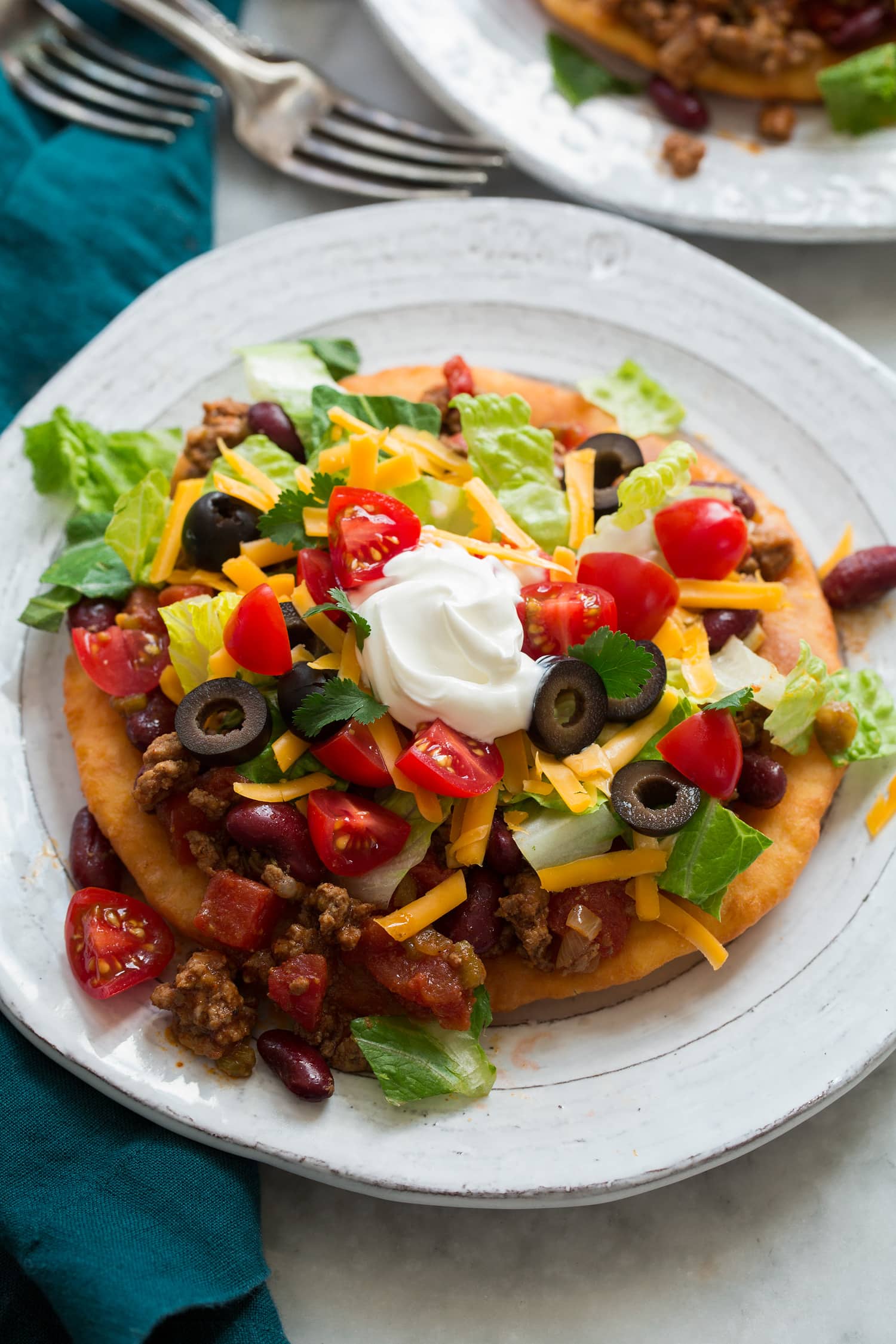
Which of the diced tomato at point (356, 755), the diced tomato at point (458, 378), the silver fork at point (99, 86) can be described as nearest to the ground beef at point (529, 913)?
the diced tomato at point (356, 755)

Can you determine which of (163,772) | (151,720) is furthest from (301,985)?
(151,720)

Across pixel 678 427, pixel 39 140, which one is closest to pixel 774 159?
pixel 678 427

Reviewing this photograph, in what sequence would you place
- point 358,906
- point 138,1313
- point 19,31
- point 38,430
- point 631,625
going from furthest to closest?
point 19,31
point 38,430
point 631,625
point 358,906
point 138,1313

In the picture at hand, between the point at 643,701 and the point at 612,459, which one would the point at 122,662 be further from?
the point at 612,459

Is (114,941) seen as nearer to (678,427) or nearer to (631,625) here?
(631,625)

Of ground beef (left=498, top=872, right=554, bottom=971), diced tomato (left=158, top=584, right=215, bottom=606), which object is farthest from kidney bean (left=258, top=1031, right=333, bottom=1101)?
diced tomato (left=158, top=584, right=215, bottom=606)

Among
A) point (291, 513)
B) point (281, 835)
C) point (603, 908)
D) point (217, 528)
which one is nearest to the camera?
point (281, 835)

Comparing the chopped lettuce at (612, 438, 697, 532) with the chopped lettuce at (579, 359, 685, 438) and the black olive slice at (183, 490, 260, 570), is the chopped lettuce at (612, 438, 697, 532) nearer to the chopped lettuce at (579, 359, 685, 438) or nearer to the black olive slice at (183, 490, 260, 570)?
the chopped lettuce at (579, 359, 685, 438)
